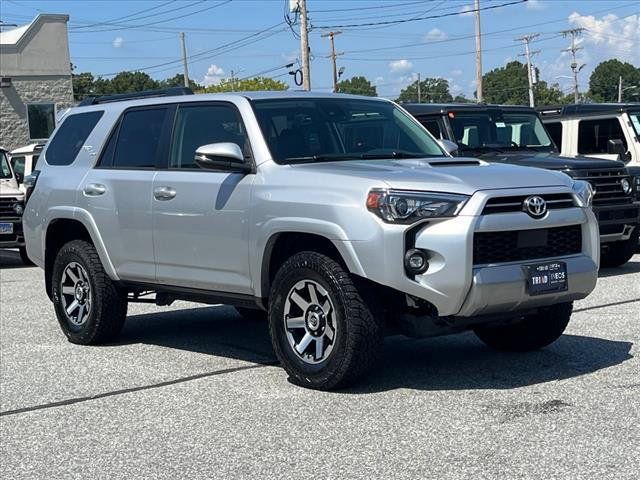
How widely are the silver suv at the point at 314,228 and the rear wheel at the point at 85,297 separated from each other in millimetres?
17

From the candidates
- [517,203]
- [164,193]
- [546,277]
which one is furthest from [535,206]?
[164,193]

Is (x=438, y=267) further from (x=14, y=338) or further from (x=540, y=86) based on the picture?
(x=540, y=86)

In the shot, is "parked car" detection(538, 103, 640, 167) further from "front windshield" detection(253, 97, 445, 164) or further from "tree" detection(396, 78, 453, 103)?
"tree" detection(396, 78, 453, 103)

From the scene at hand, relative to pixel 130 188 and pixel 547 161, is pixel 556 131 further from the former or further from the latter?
pixel 130 188

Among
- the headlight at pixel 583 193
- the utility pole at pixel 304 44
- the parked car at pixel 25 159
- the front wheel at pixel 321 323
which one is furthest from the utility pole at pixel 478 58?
the front wheel at pixel 321 323

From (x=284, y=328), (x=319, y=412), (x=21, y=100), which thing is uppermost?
(x=21, y=100)

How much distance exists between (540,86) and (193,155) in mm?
116177

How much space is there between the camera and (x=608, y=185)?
12.0 meters

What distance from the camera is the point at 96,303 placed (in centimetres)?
809

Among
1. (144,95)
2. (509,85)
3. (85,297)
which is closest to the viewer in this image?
(85,297)

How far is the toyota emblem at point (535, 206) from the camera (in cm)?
610

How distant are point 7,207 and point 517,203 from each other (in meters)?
12.3

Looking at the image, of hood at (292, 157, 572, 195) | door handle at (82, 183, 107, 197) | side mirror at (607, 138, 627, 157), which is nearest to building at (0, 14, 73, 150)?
side mirror at (607, 138, 627, 157)

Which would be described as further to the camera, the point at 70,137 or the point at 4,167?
the point at 4,167
